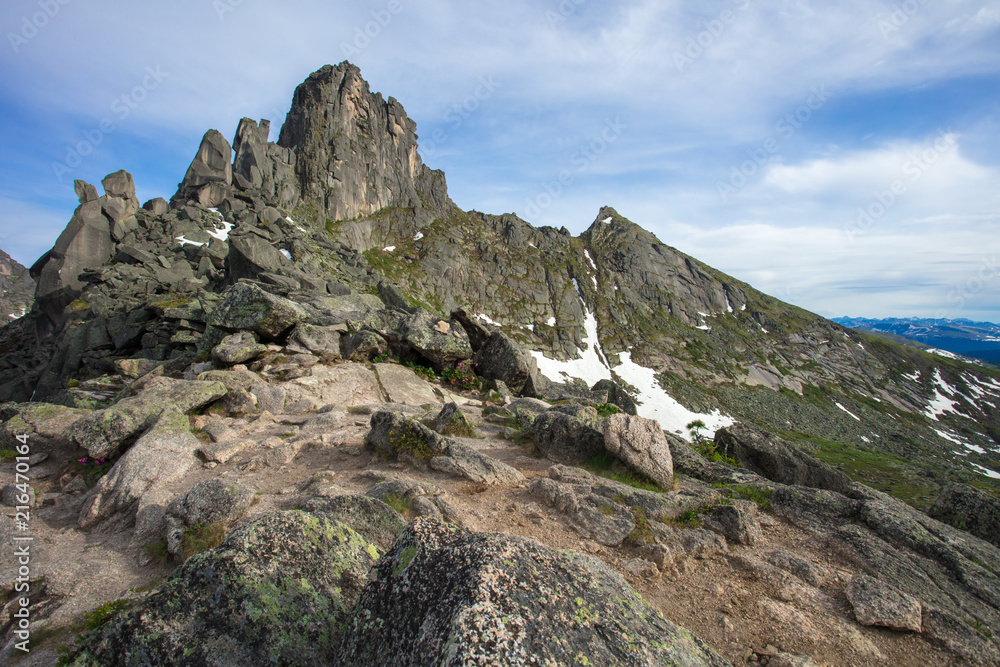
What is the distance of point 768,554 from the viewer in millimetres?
7711

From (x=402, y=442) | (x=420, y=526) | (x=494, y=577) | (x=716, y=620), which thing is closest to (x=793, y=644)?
(x=716, y=620)

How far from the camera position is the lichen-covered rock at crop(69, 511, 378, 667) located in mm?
4051

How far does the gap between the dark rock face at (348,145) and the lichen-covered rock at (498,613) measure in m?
134

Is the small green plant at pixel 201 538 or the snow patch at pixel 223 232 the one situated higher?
the snow patch at pixel 223 232

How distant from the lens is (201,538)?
22.6 ft

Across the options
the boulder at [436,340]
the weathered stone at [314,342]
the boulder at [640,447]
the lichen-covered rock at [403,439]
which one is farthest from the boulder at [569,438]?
the weathered stone at [314,342]

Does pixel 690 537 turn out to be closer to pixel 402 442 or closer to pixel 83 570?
pixel 402 442

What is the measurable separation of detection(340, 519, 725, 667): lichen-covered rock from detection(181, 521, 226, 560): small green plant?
460cm

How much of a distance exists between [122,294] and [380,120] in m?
130

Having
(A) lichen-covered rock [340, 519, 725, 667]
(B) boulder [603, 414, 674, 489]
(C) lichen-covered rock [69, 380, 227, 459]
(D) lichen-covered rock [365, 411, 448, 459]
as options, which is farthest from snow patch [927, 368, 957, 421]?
(C) lichen-covered rock [69, 380, 227, 459]

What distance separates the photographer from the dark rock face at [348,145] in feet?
415

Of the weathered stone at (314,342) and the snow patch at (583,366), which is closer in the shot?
the weathered stone at (314,342)

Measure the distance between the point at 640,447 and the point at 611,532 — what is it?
372 centimetres

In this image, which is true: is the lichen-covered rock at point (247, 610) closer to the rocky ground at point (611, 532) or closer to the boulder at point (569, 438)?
the rocky ground at point (611, 532)
